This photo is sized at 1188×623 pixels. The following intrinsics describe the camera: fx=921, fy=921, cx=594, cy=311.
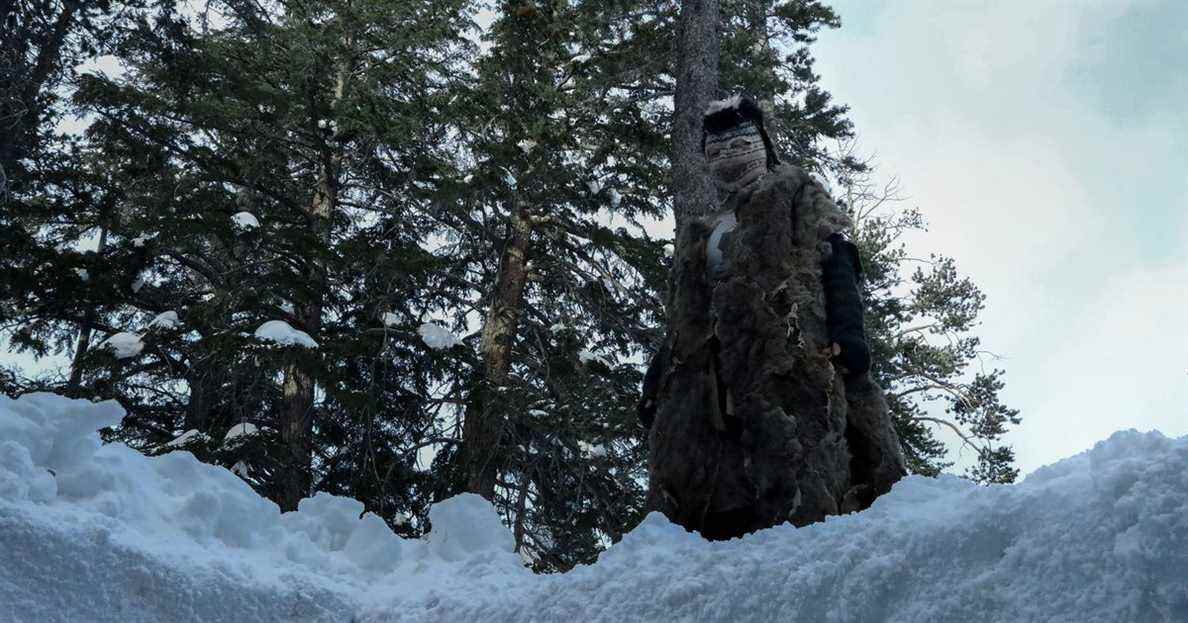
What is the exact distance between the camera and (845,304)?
12.8ft

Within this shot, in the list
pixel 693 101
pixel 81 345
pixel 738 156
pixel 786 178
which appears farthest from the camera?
pixel 81 345

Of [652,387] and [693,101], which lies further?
[693,101]

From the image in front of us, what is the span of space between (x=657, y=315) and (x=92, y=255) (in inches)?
293

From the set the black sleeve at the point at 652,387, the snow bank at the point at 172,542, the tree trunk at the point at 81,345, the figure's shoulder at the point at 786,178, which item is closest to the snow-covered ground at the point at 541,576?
the snow bank at the point at 172,542

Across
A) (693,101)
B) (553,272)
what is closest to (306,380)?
(553,272)

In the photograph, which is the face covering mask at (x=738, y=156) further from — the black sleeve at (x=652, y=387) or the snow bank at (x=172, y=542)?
the snow bank at (x=172, y=542)

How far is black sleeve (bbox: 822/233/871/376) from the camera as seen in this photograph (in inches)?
150

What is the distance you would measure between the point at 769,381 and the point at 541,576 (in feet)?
4.09

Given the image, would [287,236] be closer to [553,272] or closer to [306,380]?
[306,380]

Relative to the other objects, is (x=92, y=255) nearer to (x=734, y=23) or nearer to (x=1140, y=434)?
(x=734, y=23)

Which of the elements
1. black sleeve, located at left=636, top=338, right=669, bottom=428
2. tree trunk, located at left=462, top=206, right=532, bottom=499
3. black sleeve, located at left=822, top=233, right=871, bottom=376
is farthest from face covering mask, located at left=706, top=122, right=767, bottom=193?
tree trunk, located at left=462, top=206, right=532, bottom=499

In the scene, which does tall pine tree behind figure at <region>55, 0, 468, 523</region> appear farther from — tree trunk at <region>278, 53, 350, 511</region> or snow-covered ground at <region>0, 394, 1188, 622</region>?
snow-covered ground at <region>0, 394, 1188, 622</region>

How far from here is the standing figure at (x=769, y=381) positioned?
3641 millimetres

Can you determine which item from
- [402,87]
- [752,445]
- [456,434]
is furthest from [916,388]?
[752,445]
